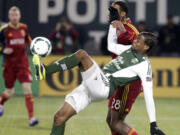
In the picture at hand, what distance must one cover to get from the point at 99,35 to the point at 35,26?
1.99 meters

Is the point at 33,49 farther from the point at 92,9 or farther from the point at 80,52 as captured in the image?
the point at 92,9

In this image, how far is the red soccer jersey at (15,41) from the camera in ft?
37.9

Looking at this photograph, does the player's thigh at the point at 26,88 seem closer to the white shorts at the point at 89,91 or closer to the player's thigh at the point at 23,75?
the player's thigh at the point at 23,75

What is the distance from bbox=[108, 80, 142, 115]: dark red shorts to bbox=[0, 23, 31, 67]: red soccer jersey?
3514 millimetres

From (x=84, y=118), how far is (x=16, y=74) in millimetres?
1708

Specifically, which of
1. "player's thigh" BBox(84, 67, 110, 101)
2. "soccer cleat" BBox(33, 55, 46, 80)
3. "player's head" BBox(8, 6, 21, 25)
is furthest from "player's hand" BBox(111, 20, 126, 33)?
"player's head" BBox(8, 6, 21, 25)

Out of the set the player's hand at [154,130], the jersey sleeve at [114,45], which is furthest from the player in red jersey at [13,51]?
the player's hand at [154,130]

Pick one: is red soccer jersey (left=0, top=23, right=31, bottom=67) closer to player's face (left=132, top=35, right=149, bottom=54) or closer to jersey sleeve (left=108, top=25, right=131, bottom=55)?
jersey sleeve (left=108, top=25, right=131, bottom=55)

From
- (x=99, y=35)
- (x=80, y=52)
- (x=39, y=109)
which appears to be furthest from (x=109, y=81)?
(x=99, y=35)

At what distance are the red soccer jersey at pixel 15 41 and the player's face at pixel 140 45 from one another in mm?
3898

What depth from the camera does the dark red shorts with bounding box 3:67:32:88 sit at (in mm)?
11414

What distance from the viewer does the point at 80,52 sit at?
758 centimetres

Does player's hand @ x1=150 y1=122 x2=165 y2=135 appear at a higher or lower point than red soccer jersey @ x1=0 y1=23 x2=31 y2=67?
lower

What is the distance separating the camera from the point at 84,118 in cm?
1220
